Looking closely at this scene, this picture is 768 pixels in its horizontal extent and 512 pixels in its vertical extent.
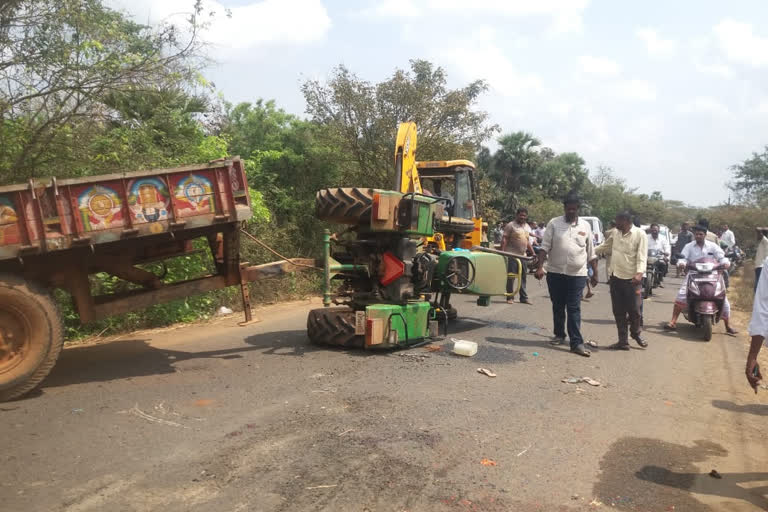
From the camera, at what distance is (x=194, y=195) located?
534cm

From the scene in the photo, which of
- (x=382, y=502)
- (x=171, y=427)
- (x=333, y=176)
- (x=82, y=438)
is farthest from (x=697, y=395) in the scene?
(x=333, y=176)

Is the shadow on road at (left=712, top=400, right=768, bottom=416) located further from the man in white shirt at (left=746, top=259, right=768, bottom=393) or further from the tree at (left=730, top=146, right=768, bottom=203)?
the tree at (left=730, top=146, right=768, bottom=203)

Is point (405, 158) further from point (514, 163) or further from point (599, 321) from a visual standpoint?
point (514, 163)

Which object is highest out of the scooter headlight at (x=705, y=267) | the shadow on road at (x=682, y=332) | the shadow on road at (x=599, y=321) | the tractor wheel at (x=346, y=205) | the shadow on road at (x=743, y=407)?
the tractor wheel at (x=346, y=205)

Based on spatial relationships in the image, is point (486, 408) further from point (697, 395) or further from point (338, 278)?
point (338, 278)

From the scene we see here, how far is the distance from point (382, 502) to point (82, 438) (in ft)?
7.68


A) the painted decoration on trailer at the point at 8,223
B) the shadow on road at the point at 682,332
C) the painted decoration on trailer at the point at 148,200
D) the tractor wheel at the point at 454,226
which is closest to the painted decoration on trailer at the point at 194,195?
the painted decoration on trailer at the point at 148,200

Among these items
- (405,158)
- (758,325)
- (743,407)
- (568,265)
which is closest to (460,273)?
(568,265)

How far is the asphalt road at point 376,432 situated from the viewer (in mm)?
3266

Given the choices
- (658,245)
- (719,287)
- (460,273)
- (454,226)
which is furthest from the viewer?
(658,245)

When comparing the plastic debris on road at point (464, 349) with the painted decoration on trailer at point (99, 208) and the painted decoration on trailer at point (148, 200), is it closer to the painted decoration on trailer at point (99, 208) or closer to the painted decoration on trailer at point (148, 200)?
the painted decoration on trailer at point (148, 200)

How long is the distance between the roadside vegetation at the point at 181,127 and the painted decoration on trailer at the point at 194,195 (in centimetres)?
A: 315

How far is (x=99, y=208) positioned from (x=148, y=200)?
1.37ft

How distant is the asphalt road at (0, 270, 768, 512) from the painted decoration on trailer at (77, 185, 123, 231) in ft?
5.07
